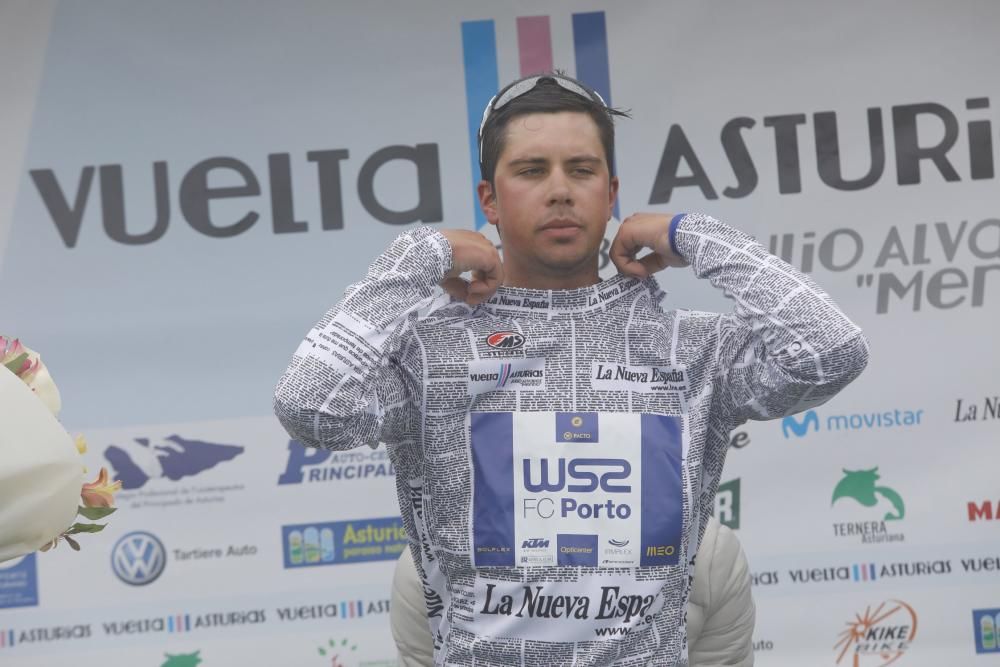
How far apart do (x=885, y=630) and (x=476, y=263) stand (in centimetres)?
201

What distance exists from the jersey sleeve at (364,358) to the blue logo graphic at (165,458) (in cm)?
155

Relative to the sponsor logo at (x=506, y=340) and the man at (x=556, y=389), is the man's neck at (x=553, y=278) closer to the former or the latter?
the man at (x=556, y=389)

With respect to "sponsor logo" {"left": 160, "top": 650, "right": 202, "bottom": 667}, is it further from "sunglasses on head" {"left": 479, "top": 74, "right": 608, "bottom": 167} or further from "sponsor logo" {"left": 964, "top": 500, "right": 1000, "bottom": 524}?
"sponsor logo" {"left": 964, "top": 500, "right": 1000, "bottom": 524}

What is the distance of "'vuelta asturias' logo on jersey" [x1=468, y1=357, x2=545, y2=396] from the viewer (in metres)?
2.10

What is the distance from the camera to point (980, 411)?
352 centimetres

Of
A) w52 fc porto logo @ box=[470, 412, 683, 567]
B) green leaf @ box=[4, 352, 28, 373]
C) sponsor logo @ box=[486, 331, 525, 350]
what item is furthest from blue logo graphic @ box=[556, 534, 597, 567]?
green leaf @ box=[4, 352, 28, 373]

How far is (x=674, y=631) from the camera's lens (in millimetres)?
2082

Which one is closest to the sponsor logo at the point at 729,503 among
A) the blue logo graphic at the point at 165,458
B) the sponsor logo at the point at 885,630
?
the sponsor logo at the point at 885,630

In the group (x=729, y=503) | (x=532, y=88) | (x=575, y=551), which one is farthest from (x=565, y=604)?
(x=729, y=503)

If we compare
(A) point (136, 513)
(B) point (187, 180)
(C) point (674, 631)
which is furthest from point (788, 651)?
(B) point (187, 180)

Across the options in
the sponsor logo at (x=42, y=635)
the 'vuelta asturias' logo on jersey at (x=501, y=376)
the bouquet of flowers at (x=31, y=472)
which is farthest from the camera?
the sponsor logo at (x=42, y=635)

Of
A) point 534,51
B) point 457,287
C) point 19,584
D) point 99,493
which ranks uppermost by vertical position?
point 534,51

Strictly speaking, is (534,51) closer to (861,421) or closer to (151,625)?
(861,421)

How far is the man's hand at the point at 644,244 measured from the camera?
2.20m
